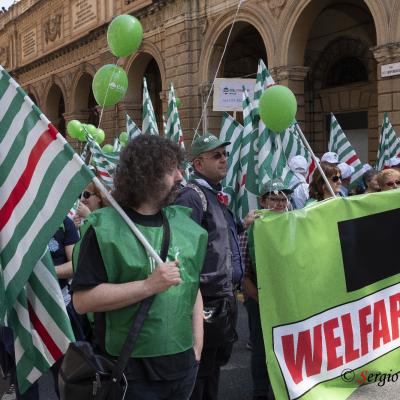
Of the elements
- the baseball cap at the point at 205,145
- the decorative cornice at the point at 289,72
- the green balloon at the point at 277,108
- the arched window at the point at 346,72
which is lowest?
the baseball cap at the point at 205,145

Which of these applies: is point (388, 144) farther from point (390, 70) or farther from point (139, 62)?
point (139, 62)

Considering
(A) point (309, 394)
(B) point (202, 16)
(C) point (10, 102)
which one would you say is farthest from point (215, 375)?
(B) point (202, 16)

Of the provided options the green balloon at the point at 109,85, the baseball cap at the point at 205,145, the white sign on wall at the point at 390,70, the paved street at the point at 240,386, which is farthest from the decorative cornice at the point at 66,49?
the baseball cap at the point at 205,145

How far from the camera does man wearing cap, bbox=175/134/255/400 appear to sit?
2.91 meters

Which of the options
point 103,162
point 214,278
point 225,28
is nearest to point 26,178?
point 214,278

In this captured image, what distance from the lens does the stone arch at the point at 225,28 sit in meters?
13.8

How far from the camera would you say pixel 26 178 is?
2270 millimetres

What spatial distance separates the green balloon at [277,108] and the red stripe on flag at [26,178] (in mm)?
3579

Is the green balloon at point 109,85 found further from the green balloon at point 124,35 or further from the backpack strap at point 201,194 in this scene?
the backpack strap at point 201,194

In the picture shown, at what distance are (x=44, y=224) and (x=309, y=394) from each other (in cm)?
147

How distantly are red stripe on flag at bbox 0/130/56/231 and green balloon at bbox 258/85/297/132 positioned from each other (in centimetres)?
358

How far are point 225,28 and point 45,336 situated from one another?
Answer: 13.5m

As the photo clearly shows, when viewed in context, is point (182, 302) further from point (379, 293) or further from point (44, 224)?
point (379, 293)

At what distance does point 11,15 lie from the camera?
30453 millimetres
